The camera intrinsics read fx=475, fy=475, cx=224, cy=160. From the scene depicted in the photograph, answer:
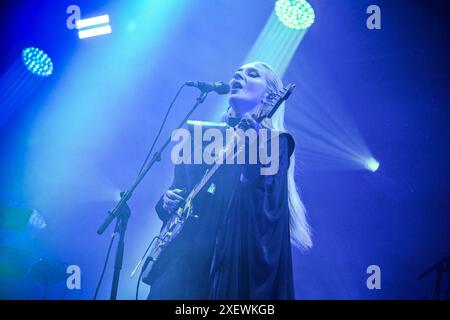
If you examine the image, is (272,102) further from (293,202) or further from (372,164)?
(372,164)

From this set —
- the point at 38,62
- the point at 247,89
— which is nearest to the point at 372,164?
the point at 247,89

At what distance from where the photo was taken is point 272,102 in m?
3.10

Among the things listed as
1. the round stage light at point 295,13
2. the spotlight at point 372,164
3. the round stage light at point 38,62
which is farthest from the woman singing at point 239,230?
the round stage light at point 38,62

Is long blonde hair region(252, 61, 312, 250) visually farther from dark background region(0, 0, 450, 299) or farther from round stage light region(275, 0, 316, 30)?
round stage light region(275, 0, 316, 30)

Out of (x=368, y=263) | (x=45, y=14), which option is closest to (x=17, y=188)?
(x=45, y=14)

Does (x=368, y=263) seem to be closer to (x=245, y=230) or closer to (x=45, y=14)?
(x=245, y=230)

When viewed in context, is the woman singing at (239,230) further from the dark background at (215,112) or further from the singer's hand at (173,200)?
the dark background at (215,112)

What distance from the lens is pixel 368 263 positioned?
3598 millimetres

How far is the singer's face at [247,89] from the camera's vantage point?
11.3ft

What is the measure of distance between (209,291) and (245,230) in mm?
478

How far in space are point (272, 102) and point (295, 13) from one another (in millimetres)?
1440

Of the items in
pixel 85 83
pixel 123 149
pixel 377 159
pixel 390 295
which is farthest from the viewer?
pixel 85 83

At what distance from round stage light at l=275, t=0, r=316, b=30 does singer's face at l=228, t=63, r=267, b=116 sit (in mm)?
812

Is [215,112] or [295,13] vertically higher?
[295,13]
